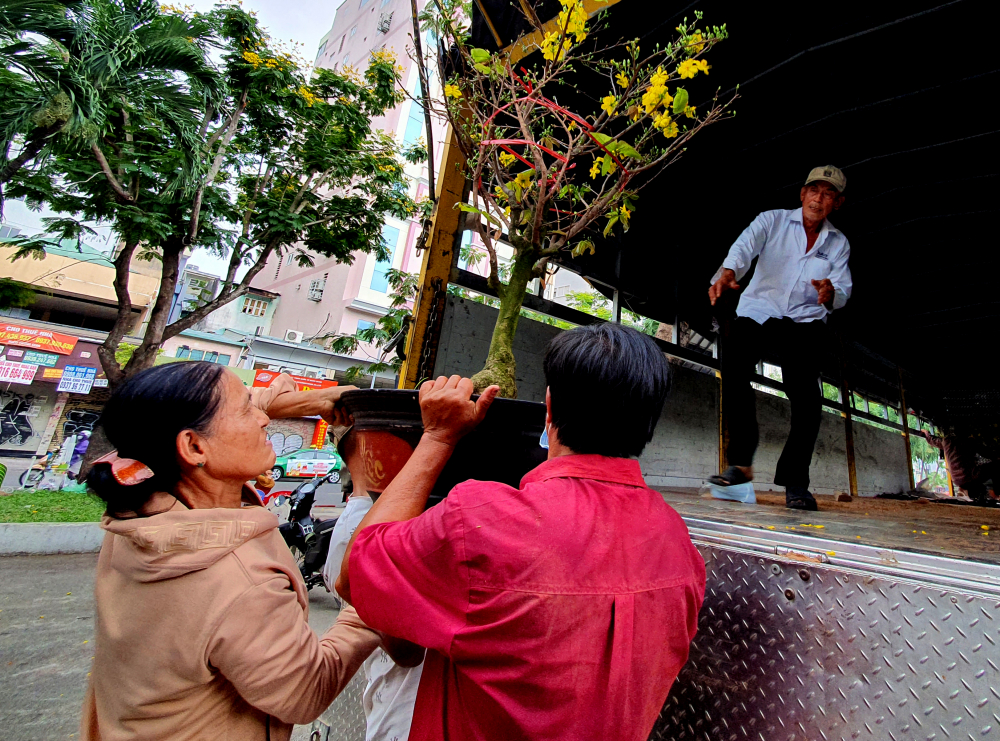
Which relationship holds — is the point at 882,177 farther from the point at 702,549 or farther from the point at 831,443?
the point at 831,443

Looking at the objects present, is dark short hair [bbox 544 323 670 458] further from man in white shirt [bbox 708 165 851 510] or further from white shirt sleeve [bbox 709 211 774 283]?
white shirt sleeve [bbox 709 211 774 283]

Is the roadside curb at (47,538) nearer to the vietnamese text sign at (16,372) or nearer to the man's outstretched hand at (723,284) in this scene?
the man's outstretched hand at (723,284)

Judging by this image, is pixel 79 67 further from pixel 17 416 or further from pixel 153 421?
pixel 17 416

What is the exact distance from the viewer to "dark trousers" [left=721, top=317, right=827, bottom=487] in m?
2.51

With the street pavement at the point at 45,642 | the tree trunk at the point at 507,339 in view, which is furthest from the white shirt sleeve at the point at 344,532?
the street pavement at the point at 45,642

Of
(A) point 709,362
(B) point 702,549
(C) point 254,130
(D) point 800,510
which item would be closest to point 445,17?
(B) point 702,549

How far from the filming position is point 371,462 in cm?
128

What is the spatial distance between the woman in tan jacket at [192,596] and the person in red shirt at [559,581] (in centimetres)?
18

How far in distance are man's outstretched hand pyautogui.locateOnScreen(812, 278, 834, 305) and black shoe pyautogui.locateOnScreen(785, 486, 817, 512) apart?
999mm

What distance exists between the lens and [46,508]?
7945 millimetres

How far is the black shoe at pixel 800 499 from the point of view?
7.68ft

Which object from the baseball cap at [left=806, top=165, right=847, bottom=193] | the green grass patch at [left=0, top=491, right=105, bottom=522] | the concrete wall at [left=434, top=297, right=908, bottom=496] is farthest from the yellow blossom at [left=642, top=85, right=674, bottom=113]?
the green grass patch at [left=0, top=491, right=105, bottom=522]

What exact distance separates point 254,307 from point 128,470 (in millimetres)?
24994

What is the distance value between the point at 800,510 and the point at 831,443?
6.99m
